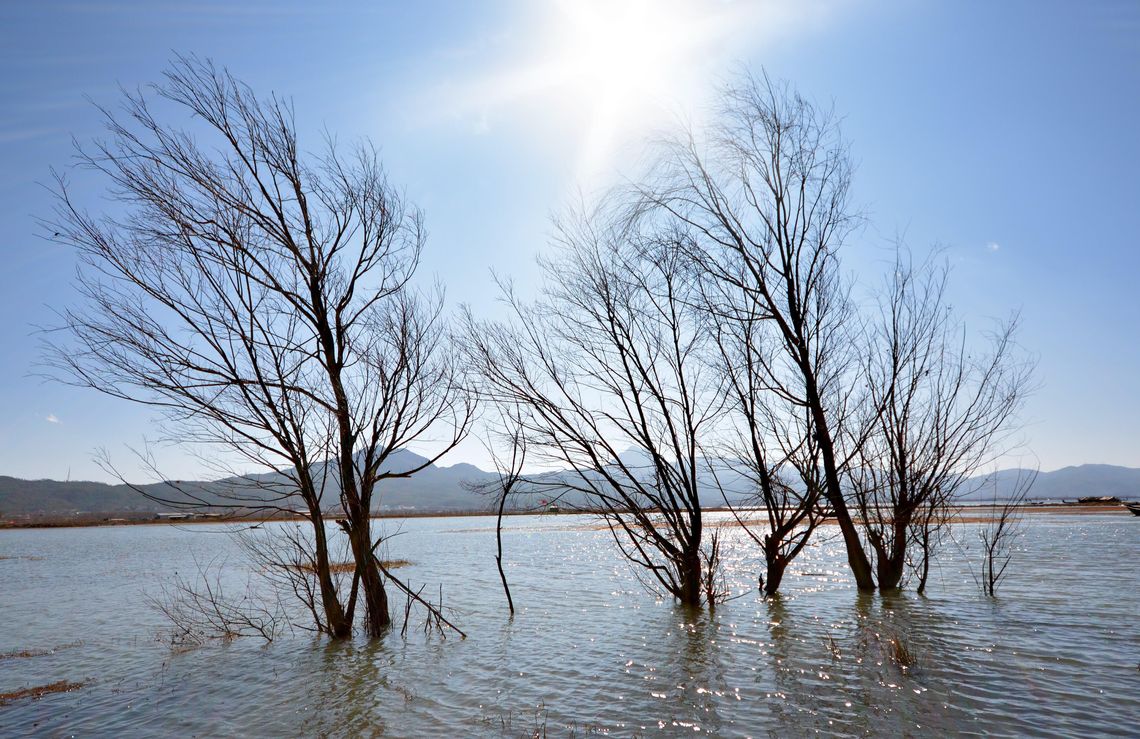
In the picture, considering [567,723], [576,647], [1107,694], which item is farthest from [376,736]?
[1107,694]

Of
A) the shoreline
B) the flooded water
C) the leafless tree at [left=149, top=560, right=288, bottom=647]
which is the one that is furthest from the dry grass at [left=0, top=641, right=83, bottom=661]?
the shoreline

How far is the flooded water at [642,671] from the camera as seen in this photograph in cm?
763

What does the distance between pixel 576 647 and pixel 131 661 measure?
30.0 feet

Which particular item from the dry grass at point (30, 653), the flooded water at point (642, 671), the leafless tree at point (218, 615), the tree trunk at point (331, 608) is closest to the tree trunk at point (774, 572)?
the flooded water at point (642, 671)

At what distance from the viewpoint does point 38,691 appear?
416 inches

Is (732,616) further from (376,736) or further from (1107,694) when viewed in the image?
(376,736)

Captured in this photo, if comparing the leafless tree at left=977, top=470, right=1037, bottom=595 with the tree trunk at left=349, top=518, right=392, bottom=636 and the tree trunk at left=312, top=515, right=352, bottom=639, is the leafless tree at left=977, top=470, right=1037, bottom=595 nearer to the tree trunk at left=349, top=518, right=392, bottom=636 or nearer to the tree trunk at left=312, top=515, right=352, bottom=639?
the tree trunk at left=349, top=518, right=392, bottom=636

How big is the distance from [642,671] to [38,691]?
34.0 ft

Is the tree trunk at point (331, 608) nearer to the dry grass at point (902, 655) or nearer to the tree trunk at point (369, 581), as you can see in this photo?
the tree trunk at point (369, 581)

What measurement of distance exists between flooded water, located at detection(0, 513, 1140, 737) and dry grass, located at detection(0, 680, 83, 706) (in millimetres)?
209

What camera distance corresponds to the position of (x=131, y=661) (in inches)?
495

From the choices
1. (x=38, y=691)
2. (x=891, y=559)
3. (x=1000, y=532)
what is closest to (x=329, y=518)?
(x=38, y=691)

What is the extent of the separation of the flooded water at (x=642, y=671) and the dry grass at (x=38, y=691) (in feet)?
0.69

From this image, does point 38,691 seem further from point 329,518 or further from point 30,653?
point 329,518
